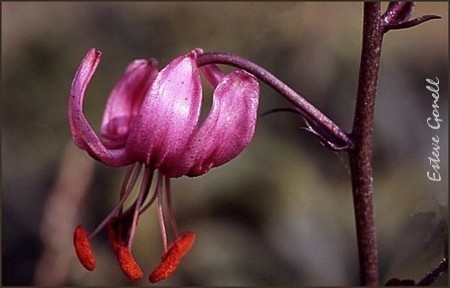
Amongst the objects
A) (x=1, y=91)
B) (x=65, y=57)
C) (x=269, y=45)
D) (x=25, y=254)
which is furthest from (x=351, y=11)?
(x=25, y=254)

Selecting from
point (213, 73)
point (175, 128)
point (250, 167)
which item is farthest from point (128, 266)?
point (250, 167)

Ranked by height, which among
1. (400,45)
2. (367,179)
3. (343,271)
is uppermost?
(400,45)

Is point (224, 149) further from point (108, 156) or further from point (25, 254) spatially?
point (25, 254)

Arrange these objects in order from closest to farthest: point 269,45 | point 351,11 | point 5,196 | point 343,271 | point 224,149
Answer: point 224,149 → point 343,271 → point 5,196 → point 269,45 → point 351,11

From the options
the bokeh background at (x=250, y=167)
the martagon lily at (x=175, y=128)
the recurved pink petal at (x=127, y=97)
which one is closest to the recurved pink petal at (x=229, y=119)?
the martagon lily at (x=175, y=128)

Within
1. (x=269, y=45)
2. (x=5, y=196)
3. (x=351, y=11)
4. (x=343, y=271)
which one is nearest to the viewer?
(x=343, y=271)
